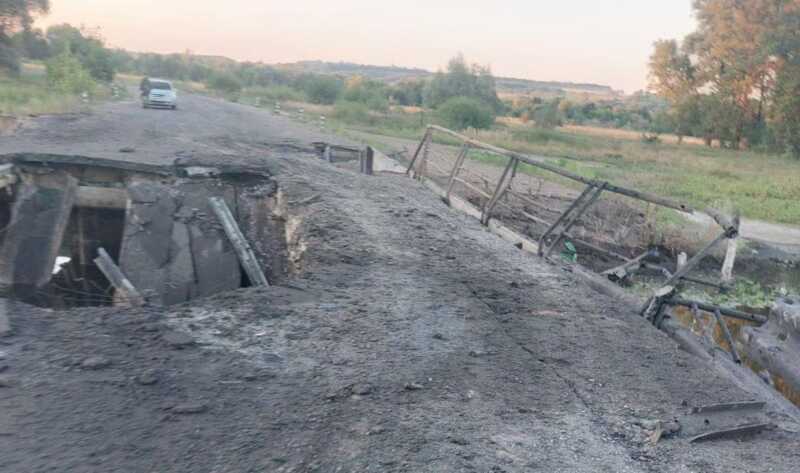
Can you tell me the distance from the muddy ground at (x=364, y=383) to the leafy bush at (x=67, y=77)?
25.0m

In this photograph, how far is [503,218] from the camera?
1208cm

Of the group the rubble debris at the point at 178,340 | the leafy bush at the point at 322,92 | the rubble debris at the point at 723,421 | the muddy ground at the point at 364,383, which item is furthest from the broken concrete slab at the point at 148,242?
the leafy bush at the point at 322,92

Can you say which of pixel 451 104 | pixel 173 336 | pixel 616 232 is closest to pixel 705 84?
pixel 451 104

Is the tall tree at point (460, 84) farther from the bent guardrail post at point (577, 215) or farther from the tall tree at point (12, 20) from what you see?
the bent guardrail post at point (577, 215)

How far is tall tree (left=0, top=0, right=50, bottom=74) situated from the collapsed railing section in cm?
2785

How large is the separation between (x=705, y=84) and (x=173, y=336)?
5444 cm

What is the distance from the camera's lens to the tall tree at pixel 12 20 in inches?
1473

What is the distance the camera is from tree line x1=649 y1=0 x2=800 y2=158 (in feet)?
140

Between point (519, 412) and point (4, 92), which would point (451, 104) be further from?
point (519, 412)

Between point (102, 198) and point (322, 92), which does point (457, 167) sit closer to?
point (102, 198)

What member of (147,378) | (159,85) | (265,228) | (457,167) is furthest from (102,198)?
(159,85)

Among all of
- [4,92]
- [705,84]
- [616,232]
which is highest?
[705,84]

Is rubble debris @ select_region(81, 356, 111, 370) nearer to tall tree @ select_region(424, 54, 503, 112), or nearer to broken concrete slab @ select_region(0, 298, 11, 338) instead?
broken concrete slab @ select_region(0, 298, 11, 338)

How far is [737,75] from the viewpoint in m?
47.3
